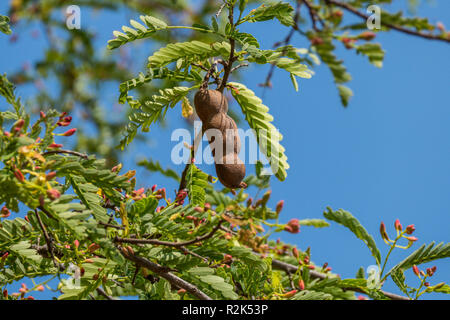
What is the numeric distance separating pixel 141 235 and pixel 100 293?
28.5 inches

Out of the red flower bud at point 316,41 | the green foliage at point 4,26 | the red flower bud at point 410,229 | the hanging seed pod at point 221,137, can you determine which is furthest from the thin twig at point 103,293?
the red flower bud at point 316,41

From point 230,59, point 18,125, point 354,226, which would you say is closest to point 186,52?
point 230,59

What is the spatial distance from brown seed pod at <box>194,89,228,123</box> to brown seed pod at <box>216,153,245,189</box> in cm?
18

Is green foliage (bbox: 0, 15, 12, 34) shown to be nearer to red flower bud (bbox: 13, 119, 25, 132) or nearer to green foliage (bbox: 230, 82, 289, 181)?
red flower bud (bbox: 13, 119, 25, 132)

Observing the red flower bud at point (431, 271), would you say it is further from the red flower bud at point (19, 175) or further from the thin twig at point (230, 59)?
the red flower bud at point (19, 175)

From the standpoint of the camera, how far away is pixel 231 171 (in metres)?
1.93

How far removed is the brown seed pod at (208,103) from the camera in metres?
1.96

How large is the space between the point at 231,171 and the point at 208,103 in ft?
0.89

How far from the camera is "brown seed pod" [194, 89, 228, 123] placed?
1.96 meters

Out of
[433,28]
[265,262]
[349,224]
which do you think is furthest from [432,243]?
[433,28]

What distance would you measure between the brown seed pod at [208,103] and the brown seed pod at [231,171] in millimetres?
176

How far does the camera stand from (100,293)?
222cm
